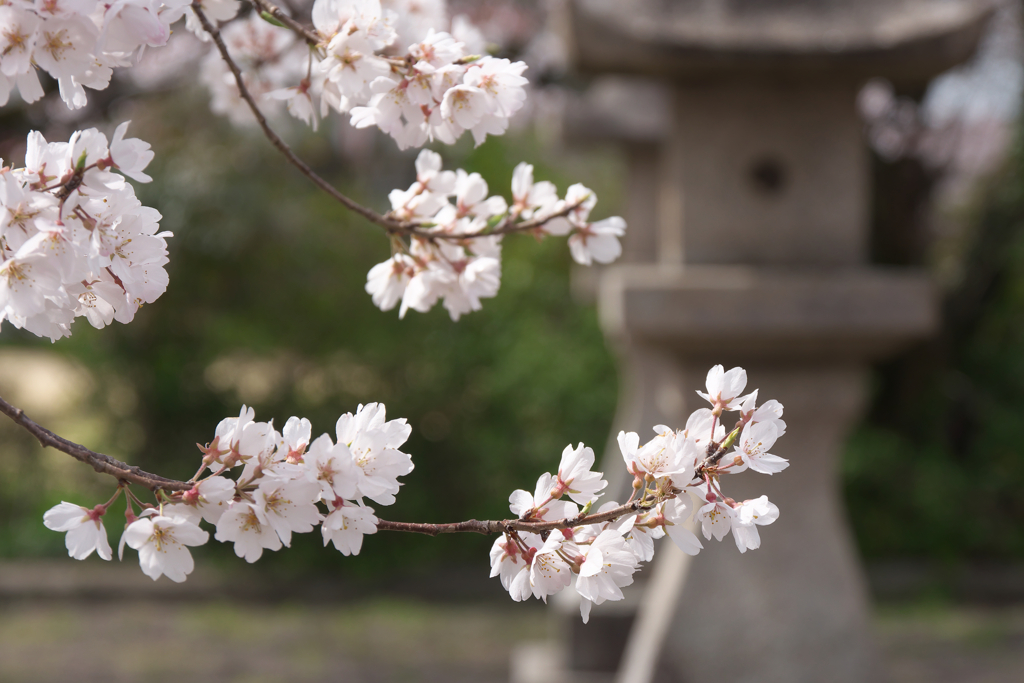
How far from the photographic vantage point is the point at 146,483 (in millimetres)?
874

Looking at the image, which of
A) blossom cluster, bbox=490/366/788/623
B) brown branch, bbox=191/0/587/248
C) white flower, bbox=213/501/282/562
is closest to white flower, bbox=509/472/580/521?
blossom cluster, bbox=490/366/788/623

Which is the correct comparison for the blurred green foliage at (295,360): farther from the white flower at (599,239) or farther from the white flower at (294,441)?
the white flower at (294,441)

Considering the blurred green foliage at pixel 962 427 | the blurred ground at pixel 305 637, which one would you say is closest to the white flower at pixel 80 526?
the blurred ground at pixel 305 637

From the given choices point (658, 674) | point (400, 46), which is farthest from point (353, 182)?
point (400, 46)

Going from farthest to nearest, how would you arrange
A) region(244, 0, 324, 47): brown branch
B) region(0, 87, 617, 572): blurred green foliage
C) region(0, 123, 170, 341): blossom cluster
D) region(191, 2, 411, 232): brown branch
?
region(0, 87, 617, 572): blurred green foliage, region(191, 2, 411, 232): brown branch, region(244, 0, 324, 47): brown branch, region(0, 123, 170, 341): blossom cluster

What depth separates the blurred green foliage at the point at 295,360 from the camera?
548 cm

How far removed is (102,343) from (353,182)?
1.89 m

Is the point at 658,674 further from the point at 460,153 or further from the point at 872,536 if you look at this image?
the point at 460,153

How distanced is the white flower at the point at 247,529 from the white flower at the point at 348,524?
5cm

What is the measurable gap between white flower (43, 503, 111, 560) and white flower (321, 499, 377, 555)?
0.21m

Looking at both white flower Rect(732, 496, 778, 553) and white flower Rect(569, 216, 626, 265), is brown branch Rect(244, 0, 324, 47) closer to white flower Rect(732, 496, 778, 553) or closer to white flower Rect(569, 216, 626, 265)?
white flower Rect(569, 216, 626, 265)

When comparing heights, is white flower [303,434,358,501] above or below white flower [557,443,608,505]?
below

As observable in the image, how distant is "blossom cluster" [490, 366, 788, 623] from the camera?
2.94 feet

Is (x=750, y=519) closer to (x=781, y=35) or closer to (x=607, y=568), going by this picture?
(x=607, y=568)
